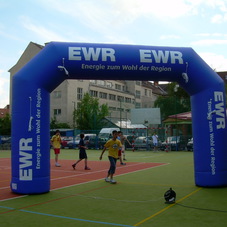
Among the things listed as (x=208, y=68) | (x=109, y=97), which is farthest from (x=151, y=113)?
(x=109, y=97)

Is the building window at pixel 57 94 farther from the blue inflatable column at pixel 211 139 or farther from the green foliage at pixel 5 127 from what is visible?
the blue inflatable column at pixel 211 139

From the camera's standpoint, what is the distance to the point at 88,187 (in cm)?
974

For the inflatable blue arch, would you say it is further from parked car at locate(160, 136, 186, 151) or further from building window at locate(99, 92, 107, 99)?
building window at locate(99, 92, 107, 99)

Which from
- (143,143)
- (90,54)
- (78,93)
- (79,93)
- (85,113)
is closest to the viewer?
(90,54)

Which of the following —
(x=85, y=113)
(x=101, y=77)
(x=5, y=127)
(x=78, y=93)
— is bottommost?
(x=101, y=77)

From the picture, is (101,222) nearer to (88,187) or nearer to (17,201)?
(17,201)

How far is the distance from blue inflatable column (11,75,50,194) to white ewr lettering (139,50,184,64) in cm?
302

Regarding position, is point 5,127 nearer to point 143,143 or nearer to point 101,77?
point 143,143

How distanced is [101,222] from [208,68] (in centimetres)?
572

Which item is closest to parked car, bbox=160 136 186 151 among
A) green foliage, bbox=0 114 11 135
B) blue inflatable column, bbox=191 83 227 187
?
blue inflatable column, bbox=191 83 227 187

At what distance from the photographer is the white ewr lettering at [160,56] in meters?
8.87

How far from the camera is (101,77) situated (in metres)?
9.01

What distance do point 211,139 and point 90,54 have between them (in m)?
4.23

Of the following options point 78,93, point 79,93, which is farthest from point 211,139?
point 79,93
